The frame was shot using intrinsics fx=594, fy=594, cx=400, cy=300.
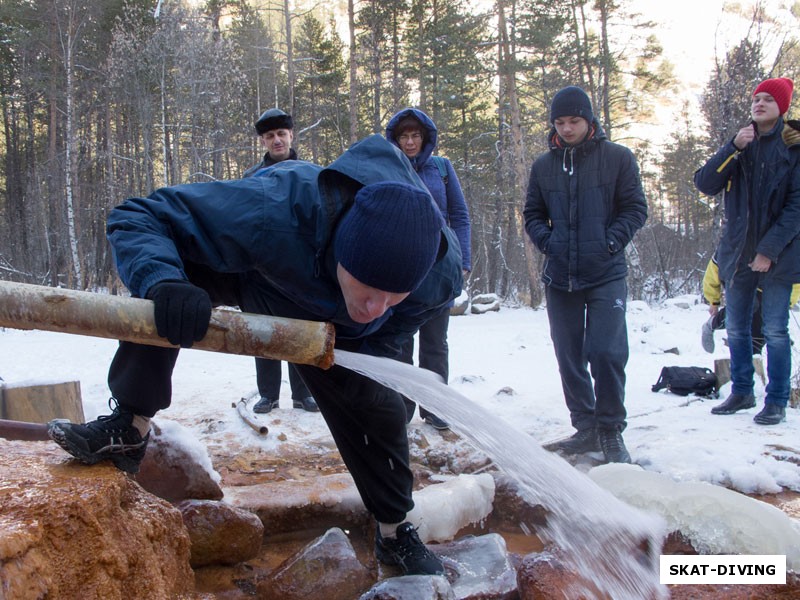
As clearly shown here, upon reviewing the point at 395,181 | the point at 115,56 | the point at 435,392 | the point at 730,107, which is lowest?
the point at 435,392

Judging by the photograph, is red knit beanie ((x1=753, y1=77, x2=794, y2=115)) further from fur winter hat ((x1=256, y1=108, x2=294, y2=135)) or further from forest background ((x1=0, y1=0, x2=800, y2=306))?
forest background ((x1=0, y1=0, x2=800, y2=306))

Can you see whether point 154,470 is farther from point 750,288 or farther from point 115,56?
point 115,56

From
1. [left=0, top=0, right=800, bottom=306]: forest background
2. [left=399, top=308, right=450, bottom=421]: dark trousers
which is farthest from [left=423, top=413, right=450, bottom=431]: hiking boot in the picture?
[left=0, top=0, right=800, bottom=306]: forest background

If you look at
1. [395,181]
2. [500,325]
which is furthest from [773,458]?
[500,325]

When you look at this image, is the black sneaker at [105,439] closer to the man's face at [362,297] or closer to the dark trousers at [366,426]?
the dark trousers at [366,426]

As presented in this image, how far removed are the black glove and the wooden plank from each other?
226 cm

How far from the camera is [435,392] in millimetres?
2207

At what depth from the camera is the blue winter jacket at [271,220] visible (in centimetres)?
180

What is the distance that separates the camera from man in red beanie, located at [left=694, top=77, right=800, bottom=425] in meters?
3.69

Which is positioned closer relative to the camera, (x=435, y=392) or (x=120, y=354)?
(x=120, y=354)

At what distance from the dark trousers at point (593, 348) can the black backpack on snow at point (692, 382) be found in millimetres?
1486

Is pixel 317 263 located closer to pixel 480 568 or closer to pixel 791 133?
pixel 480 568

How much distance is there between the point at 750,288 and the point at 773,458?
3.97ft

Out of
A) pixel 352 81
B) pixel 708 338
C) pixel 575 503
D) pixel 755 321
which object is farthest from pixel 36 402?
pixel 352 81
